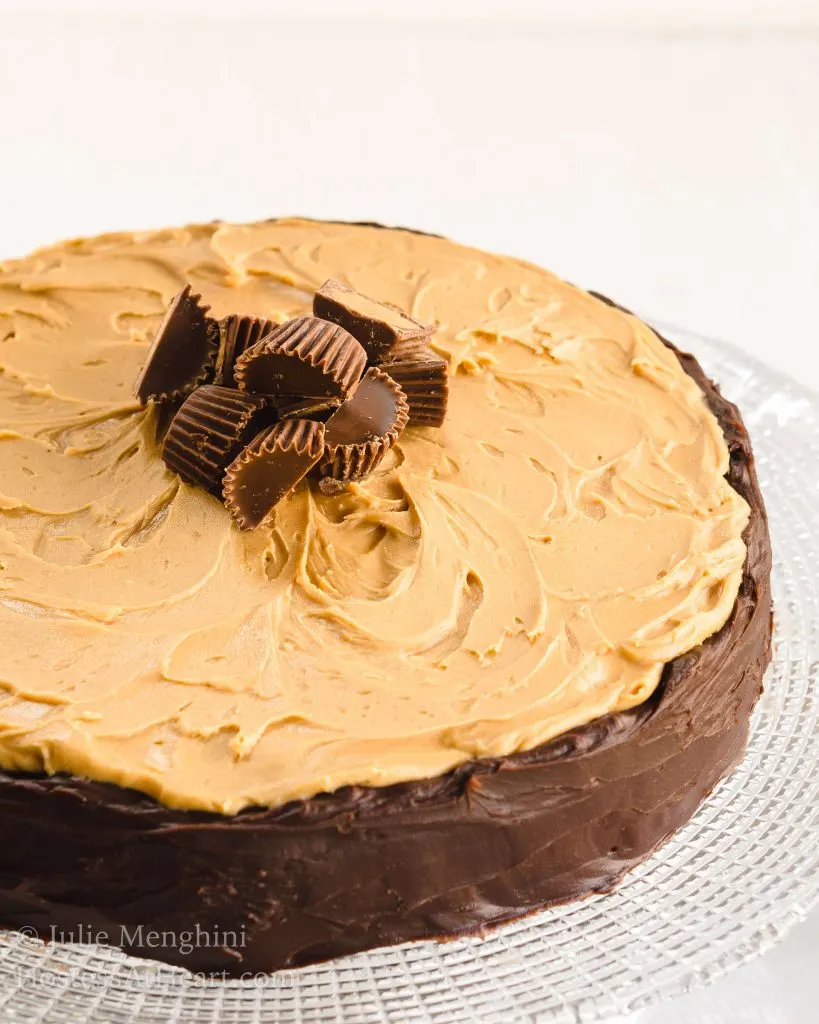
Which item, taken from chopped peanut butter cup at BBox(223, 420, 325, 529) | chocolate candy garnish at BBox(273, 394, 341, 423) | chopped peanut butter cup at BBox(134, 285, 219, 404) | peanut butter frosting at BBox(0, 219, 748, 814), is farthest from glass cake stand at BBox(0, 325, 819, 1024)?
chopped peanut butter cup at BBox(134, 285, 219, 404)

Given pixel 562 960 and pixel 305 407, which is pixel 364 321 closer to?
pixel 305 407

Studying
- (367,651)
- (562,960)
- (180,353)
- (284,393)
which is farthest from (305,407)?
(562,960)

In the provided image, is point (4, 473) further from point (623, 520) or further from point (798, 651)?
point (798, 651)

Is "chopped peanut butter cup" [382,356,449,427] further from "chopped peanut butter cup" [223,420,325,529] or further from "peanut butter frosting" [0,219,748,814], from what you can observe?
"chopped peanut butter cup" [223,420,325,529]

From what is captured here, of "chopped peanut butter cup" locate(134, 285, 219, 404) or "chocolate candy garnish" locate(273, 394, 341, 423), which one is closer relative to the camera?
"chocolate candy garnish" locate(273, 394, 341, 423)

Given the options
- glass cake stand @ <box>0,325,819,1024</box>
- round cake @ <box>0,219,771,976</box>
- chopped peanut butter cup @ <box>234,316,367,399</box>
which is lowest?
glass cake stand @ <box>0,325,819,1024</box>

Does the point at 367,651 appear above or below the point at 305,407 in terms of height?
below
